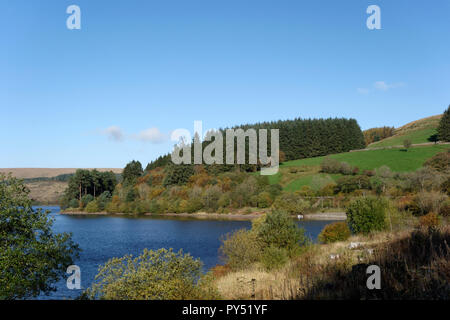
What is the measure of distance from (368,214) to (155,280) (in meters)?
23.3

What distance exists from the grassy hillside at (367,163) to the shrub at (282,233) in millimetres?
64152

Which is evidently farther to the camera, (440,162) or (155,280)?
(440,162)

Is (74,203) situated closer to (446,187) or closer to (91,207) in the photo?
(91,207)

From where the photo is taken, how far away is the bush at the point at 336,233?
31141 mm

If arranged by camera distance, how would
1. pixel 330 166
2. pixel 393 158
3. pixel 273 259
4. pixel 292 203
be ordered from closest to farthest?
pixel 273 259
pixel 292 203
pixel 393 158
pixel 330 166

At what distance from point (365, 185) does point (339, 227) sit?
48.4m

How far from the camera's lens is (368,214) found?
29.5m

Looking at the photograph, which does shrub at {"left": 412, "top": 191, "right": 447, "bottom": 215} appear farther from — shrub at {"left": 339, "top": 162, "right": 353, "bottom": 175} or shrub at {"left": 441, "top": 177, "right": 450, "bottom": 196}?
shrub at {"left": 339, "top": 162, "right": 353, "bottom": 175}

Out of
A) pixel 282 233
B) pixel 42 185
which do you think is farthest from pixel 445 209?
pixel 42 185

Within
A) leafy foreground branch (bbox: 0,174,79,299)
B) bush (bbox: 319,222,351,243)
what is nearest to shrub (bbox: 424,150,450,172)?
bush (bbox: 319,222,351,243)

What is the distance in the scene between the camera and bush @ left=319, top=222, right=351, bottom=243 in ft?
102

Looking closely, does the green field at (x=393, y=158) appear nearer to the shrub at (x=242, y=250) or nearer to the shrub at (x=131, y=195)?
the shrub at (x=131, y=195)
